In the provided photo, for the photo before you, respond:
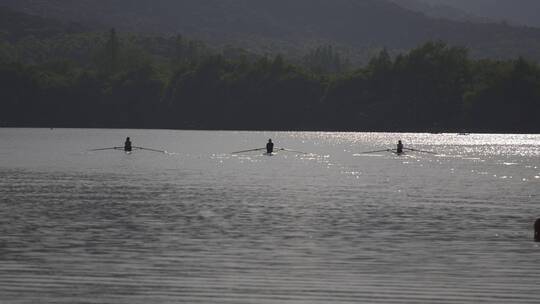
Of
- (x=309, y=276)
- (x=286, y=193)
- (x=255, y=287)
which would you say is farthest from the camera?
(x=286, y=193)

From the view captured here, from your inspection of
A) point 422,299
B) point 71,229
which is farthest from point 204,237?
point 422,299

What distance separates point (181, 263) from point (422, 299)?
10163mm

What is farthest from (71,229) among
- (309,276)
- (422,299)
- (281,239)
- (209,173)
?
(209,173)

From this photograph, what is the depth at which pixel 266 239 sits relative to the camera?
152ft

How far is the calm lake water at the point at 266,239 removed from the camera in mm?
33250

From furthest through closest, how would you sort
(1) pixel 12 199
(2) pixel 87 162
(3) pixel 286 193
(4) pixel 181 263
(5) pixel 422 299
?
1. (2) pixel 87 162
2. (3) pixel 286 193
3. (1) pixel 12 199
4. (4) pixel 181 263
5. (5) pixel 422 299

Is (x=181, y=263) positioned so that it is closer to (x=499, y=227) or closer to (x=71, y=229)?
(x=71, y=229)

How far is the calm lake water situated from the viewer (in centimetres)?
3325

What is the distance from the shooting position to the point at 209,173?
102 m

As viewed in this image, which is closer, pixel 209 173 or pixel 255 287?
pixel 255 287

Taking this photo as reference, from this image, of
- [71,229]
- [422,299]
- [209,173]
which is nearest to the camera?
[422,299]

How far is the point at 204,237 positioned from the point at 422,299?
16804 millimetres

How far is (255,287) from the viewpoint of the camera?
33.6 metres

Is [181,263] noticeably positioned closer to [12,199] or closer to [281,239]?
[281,239]
